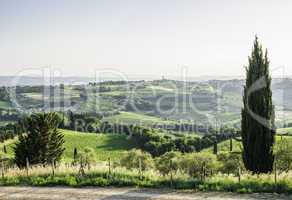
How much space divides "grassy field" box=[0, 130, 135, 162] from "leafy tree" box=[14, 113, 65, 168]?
63.8 m

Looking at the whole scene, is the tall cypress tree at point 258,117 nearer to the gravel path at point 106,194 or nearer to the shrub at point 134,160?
the gravel path at point 106,194

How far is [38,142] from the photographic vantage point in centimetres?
5275

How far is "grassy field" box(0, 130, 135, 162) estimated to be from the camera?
122125mm

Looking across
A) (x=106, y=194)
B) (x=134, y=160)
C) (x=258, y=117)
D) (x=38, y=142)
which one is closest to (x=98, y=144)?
(x=134, y=160)

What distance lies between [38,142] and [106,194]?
117 feet

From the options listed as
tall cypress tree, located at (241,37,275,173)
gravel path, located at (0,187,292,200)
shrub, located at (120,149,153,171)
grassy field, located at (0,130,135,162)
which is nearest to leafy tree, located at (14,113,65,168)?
tall cypress tree, located at (241,37,275,173)

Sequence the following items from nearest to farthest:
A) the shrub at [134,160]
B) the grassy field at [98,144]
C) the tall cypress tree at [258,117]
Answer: the tall cypress tree at [258,117]
the shrub at [134,160]
the grassy field at [98,144]

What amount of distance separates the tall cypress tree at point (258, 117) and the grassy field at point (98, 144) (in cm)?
8825

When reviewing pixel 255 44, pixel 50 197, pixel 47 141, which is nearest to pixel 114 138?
pixel 47 141

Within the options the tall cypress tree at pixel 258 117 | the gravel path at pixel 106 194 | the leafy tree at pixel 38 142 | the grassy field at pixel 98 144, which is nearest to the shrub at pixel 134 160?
the grassy field at pixel 98 144

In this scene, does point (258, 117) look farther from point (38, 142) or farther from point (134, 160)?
point (134, 160)

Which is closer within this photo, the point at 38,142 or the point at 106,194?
the point at 106,194

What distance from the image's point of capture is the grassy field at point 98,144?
401 feet

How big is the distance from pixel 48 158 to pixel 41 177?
1165 inches
